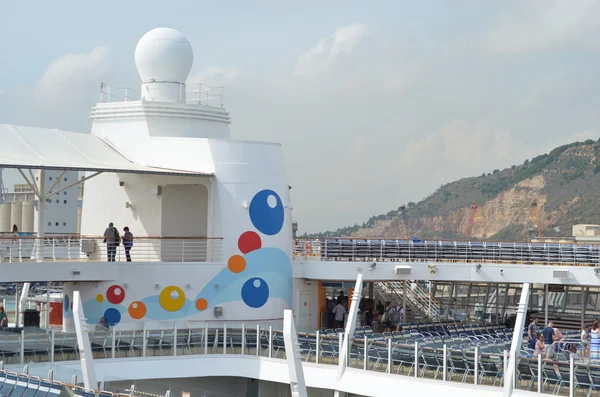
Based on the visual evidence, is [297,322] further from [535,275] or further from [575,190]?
[575,190]

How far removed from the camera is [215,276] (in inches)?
1221

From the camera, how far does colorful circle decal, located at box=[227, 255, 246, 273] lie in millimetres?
31147

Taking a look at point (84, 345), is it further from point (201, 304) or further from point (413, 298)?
point (413, 298)

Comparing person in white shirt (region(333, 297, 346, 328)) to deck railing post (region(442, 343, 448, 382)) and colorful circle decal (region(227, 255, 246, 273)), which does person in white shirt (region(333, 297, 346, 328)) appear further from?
deck railing post (region(442, 343, 448, 382))

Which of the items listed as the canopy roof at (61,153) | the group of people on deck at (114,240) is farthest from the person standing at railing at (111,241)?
the canopy roof at (61,153)

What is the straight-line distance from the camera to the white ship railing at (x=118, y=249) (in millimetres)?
29391

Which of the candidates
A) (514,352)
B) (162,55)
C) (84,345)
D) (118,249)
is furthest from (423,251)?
(84,345)

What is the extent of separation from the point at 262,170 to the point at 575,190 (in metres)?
107

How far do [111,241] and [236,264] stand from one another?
3702mm

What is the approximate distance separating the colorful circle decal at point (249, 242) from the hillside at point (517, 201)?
95.9 m

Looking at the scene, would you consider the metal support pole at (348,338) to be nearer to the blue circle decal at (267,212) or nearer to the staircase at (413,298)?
the blue circle decal at (267,212)

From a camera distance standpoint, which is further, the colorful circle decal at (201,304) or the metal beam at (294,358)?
the colorful circle decal at (201,304)

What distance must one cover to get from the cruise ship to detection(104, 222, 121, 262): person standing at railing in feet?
0.19

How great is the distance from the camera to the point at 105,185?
111 ft
